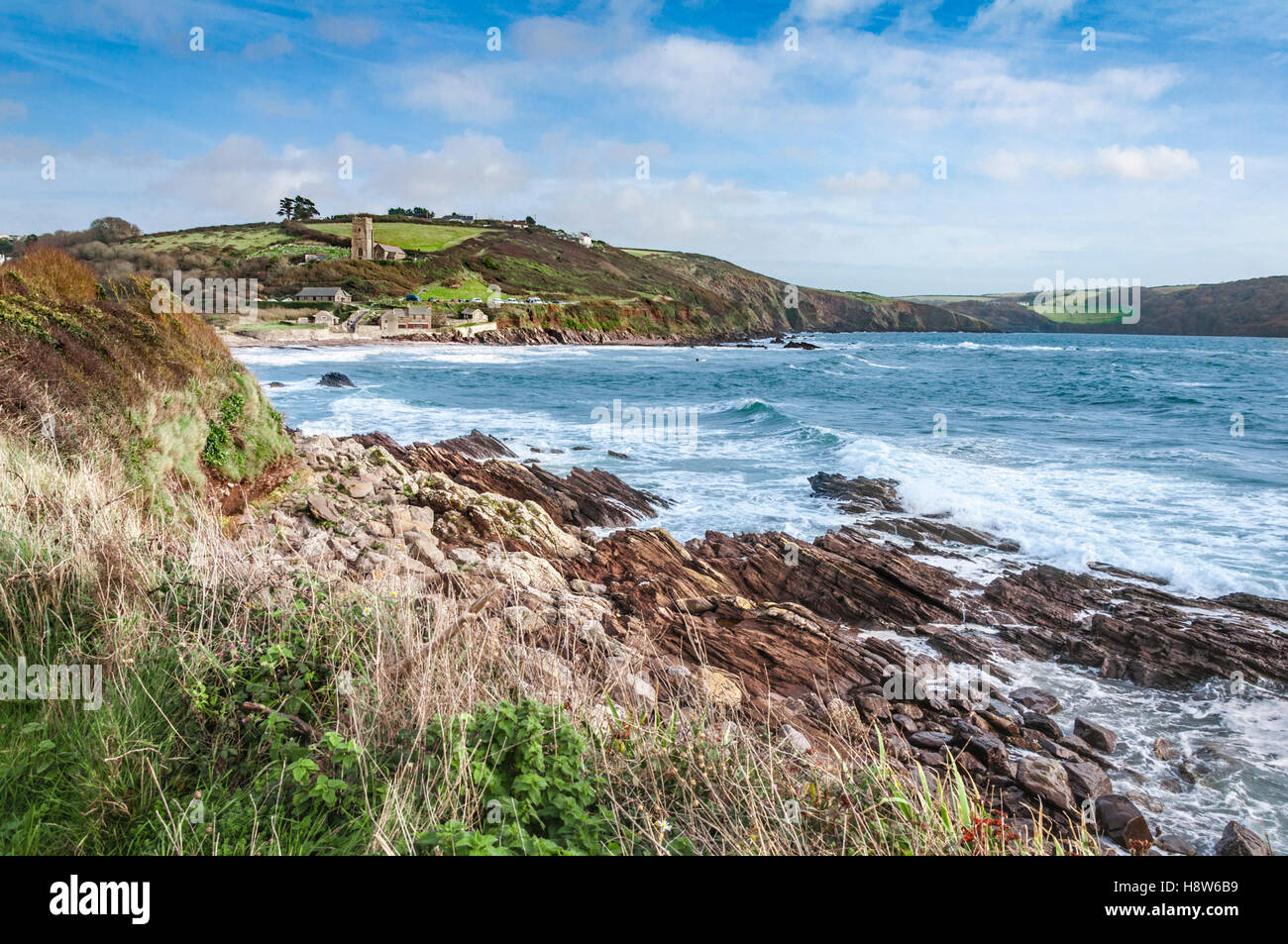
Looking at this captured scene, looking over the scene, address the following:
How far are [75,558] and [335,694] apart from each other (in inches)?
82.6

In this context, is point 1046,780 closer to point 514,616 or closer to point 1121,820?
point 1121,820

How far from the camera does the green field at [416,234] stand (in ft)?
340

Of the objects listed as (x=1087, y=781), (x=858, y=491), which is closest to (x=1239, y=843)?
(x=1087, y=781)

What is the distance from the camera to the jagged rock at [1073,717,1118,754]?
729 cm

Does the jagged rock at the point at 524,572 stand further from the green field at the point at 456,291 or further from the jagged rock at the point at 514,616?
the green field at the point at 456,291

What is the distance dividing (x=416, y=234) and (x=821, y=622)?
11600cm

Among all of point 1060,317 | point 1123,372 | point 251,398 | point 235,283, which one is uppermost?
point 1060,317

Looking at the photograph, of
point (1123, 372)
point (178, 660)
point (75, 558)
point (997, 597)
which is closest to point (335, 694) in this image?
point (178, 660)

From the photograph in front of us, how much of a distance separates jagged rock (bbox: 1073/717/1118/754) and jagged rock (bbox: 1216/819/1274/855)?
4.68ft

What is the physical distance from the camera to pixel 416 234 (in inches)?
4385

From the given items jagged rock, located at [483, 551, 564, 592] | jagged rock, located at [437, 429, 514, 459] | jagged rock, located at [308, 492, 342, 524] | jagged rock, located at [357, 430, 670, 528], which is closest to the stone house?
jagged rock, located at [437, 429, 514, 459]

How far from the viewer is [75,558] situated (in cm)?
425

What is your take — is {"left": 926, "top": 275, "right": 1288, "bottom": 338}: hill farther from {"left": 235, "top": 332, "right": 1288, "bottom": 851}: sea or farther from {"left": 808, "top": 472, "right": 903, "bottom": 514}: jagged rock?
{"left": 808, "top": 472, "right": 903, "bottom": 514}: jagged rock
